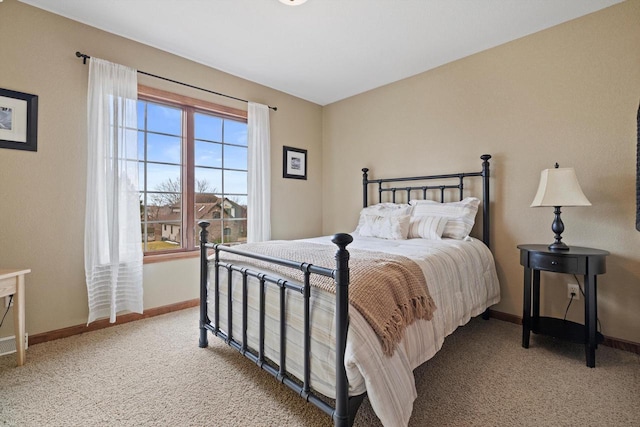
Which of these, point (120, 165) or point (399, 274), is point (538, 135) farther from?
point (120, 165)

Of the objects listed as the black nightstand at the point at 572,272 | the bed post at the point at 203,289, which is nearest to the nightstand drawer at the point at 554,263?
the black nightstand at the point at 572,272

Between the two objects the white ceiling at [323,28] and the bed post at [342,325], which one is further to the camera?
the white ceiling at [323,28]

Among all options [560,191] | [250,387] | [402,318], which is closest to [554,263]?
[560,191]

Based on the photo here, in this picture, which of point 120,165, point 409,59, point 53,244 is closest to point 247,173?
point 120,165

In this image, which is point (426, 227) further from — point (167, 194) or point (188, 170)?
point (167, 194)

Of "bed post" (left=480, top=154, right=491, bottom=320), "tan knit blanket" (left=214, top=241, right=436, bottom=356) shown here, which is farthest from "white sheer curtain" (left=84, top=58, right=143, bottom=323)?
"bed post" (left=480, top=154, right=491, bottom=320)

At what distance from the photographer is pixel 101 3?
2.18m

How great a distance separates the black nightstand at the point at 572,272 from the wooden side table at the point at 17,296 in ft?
11.2

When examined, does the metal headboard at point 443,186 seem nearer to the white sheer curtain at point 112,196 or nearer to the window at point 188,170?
the window at point 188,170

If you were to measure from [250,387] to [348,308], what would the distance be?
93 centimetres

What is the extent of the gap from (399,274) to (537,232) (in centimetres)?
178

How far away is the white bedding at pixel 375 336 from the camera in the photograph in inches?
46.4

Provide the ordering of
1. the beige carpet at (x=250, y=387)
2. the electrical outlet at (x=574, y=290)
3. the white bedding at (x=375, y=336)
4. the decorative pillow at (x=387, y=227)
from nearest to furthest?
1. the white bedding at (x=375, y=336)
2. the beige carpet at (x=250, y=387)
3. the electrical outlet at (x=574, y=290)
4. the decorative pillow at (x=387, y=227)

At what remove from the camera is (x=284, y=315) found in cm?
152
